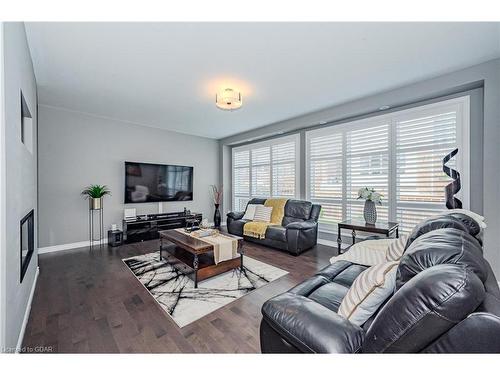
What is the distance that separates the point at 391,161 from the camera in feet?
11.9

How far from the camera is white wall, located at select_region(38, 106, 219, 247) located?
13.0ft

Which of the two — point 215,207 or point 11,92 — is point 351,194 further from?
point 11,92

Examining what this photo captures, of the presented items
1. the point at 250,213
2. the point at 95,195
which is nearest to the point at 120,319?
the point at 95,195

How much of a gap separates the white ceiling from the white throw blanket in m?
2.18

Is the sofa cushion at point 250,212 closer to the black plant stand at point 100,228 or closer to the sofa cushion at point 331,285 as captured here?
the sofa cushion at point 331,285

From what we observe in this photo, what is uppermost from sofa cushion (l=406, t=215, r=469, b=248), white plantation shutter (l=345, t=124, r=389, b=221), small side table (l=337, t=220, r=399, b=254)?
white plantation shutter (l=345, t=124, r=389, b=221)

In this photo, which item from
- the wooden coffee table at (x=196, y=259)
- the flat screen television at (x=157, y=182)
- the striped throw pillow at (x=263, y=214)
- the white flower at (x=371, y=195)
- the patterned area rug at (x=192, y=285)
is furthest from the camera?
the flat screen television at (x=157, y=182)

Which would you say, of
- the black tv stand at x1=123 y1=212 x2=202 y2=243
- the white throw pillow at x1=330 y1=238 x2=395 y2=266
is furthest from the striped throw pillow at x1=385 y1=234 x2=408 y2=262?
the black tv stand at x1=123 y1=212 x2=202 y2=243

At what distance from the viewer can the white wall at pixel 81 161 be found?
3.97 m

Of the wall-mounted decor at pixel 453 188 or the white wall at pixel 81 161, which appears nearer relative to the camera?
the wall-mounted decor at pixel 453 188

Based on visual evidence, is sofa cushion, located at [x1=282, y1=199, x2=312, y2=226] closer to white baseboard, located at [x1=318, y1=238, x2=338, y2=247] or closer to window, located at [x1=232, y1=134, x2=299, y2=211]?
window, located at [x1=232, y1=134, x2=299, y2=211]

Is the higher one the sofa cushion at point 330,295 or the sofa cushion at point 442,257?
the sofa cushion at point 442,257

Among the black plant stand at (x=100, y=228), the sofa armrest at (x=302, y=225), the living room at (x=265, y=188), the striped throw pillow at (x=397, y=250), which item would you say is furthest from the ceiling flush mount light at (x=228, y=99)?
the black plant stand at (x=100, y=228)

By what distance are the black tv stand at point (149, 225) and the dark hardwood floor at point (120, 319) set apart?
4.26ft
